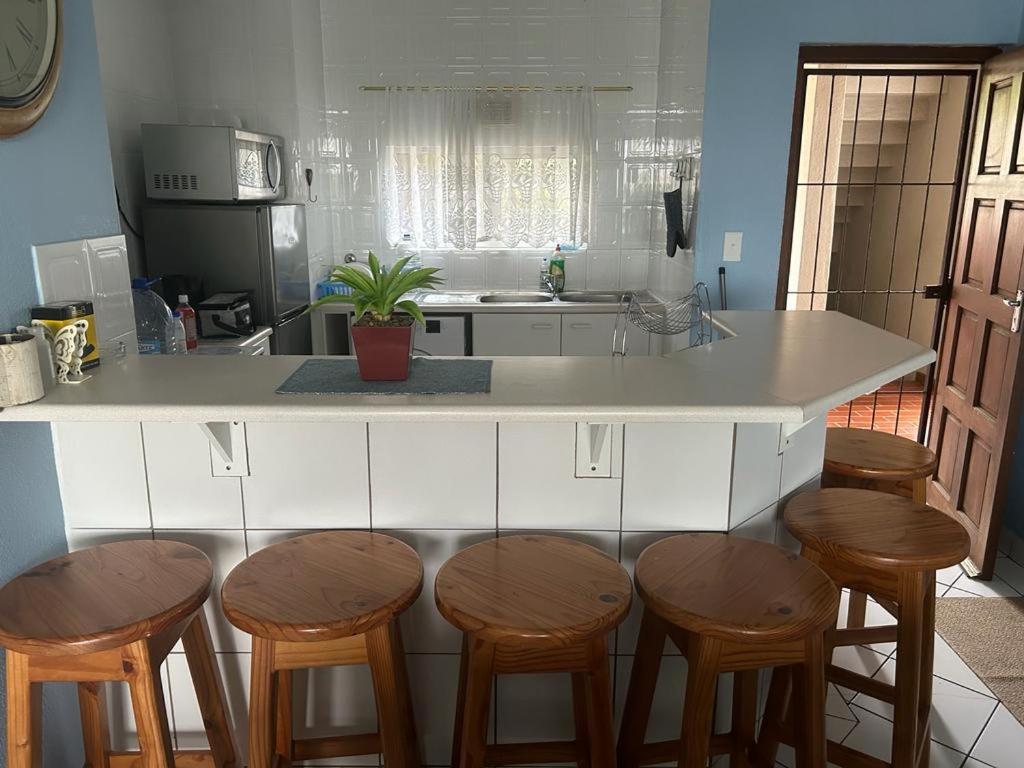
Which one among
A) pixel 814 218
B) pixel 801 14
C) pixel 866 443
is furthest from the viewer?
pixel 814 218

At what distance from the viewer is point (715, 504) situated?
1.69m

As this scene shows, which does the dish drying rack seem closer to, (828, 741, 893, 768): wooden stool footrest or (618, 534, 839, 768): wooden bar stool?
(618, 534, 839, 768): wooden bar stool

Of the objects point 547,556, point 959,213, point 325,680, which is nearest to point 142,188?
point 325,680

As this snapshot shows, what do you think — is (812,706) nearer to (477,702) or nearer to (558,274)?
(477,702)

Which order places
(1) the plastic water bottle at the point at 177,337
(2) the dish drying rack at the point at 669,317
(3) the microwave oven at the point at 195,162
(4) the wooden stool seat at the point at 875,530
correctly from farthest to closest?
(3) the microwave oven at the point at 195,162, (1) the plastic water bottle at the point at 177,337, (2) the dish drying rack at the point at 669,317, (4) the wooden stool seat at the point at 875,530

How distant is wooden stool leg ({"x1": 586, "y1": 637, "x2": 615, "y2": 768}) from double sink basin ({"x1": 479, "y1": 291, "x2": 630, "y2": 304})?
3.02m

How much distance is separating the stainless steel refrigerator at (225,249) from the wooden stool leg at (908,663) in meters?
2.54

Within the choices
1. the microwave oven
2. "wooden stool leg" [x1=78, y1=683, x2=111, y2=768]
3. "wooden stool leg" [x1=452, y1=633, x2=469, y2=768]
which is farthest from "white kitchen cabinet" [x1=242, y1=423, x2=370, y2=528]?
the microwave oven

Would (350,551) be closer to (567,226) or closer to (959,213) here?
(959,213)

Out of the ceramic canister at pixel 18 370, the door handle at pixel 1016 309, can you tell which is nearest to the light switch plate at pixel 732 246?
the door handle at pixel 1016 309

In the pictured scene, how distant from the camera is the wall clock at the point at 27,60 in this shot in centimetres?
144

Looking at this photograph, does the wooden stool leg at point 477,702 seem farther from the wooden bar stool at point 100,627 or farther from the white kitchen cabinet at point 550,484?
the wooden bar stool at point 100,627

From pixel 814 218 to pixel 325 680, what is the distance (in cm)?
473

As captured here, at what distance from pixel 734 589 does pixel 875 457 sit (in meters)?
0.99
